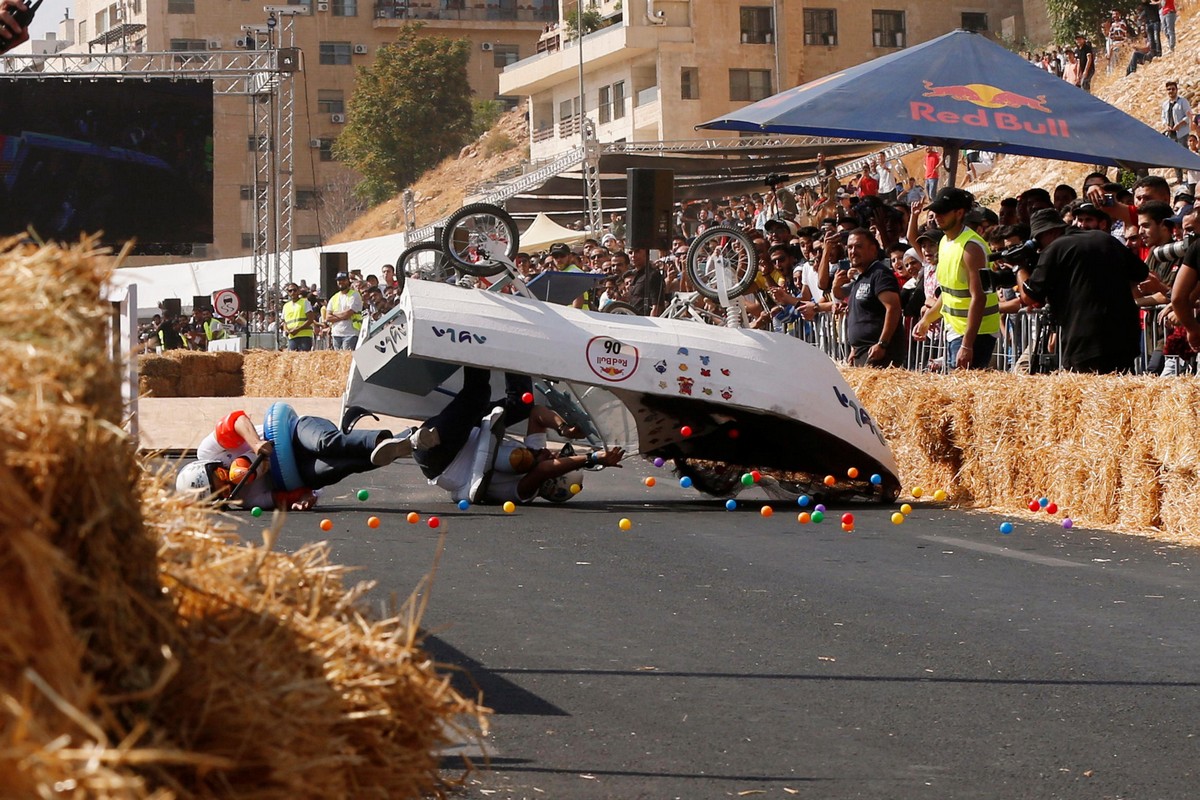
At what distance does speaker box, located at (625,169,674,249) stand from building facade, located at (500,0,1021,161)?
50.8m

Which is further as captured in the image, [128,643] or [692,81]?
[692,81]

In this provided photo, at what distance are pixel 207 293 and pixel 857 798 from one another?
54099mm

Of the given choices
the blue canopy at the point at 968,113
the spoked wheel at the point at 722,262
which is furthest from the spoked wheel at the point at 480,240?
the blue canopy at the point at 968,113

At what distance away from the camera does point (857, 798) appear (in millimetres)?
5141

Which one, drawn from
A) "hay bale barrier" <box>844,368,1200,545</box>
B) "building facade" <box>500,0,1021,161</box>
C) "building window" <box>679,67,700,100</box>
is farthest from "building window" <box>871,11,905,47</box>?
"hay bale barrier" <box>844,368,1200,545</box>

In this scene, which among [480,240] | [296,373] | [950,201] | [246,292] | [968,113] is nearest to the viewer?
[950,201]

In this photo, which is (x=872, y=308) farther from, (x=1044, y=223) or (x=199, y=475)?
(x=199, y=475)

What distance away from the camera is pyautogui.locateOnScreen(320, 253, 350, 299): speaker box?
4041 centimetres

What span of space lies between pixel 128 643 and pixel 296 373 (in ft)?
104

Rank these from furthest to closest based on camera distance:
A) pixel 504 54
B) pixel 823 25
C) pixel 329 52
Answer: pixel 504 54
pixel 329 52
pixel 823 25

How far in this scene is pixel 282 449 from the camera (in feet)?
40.1

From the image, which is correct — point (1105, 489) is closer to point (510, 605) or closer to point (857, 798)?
point (510, 605)

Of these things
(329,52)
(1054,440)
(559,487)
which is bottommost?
(559,487)

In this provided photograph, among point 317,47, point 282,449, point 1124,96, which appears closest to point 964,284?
point 282,449
